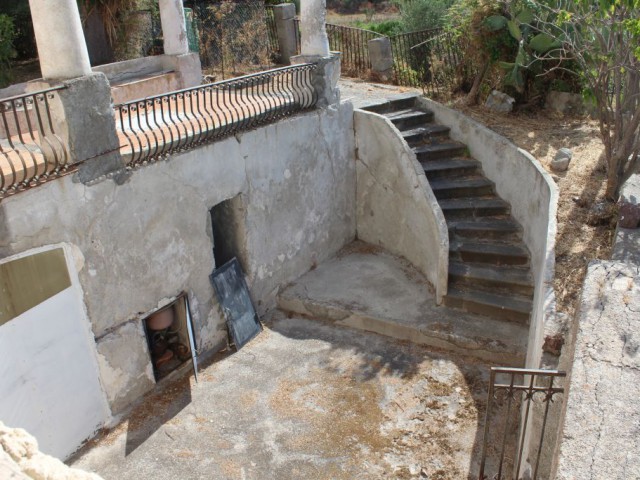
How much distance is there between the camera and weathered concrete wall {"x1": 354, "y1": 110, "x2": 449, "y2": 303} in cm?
970

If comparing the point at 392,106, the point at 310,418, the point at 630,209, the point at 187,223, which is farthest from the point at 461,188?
the point at 310,418

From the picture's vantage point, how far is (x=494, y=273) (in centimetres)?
947

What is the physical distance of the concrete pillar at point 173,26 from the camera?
429 inches

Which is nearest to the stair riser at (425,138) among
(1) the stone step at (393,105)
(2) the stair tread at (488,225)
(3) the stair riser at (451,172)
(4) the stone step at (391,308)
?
(3) the stair riser at (451,172)

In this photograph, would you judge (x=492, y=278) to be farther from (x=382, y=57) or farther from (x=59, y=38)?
(x=382, y=57)

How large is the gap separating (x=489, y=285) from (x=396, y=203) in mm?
2235

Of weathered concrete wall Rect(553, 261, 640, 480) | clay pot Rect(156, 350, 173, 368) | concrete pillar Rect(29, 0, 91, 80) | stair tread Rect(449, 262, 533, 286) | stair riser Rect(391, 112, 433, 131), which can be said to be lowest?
clay pot Rect(156, 350, 173, 368)

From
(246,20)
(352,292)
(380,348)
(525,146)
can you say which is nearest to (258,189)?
(352,292)

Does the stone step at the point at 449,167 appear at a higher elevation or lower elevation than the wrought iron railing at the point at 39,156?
lower

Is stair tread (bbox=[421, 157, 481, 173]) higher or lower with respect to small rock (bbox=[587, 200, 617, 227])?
lower

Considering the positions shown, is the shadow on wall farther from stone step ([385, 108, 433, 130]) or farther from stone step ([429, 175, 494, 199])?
stone step ([385, 108, 433, 130])

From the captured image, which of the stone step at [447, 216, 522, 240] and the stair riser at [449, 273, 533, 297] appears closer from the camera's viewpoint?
the stair riser at [449, 273, 533, 297]

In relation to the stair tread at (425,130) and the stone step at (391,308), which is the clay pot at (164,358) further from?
the stair tread at (425,130)

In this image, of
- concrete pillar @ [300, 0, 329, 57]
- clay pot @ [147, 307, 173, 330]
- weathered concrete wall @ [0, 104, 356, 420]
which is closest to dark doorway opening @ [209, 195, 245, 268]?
weathered concrete wall @ [0, 104, 356, 420]
